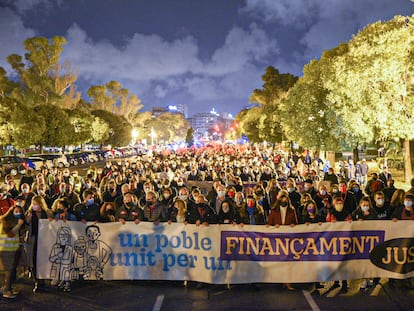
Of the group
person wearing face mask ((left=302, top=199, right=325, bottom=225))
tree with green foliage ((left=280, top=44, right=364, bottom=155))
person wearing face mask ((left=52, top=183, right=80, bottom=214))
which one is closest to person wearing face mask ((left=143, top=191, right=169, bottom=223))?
person wearing face mask ((left=52, top=183, right=80, bottom=214))

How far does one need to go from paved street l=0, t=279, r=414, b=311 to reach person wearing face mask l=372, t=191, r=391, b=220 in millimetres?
1277

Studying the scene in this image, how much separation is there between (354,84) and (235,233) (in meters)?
15.4

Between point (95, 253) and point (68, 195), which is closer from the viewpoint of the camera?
point (95, 253)

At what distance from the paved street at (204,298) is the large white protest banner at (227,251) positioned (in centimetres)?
24

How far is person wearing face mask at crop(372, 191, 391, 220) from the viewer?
795cm

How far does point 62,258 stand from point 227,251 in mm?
2879

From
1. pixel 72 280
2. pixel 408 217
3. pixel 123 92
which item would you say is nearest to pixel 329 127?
pixel 408 217

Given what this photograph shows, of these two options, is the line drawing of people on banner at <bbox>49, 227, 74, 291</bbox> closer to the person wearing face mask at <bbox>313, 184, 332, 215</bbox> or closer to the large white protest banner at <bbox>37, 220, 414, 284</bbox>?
the large white protest banner at <bbox>37, 220, 414, 284</bbox>

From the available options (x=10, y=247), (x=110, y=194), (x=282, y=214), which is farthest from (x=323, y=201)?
(x=10, y=247)

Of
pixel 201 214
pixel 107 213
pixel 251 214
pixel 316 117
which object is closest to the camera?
pixel 201 214

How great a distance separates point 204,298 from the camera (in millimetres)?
6746

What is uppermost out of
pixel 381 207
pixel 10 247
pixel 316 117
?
pixel 316 117

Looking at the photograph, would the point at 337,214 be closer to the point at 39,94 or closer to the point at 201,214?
the point at 201,214

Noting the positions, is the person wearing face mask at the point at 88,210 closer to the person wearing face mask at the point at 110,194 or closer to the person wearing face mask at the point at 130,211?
the person wearing face mask at the point at 130,211
